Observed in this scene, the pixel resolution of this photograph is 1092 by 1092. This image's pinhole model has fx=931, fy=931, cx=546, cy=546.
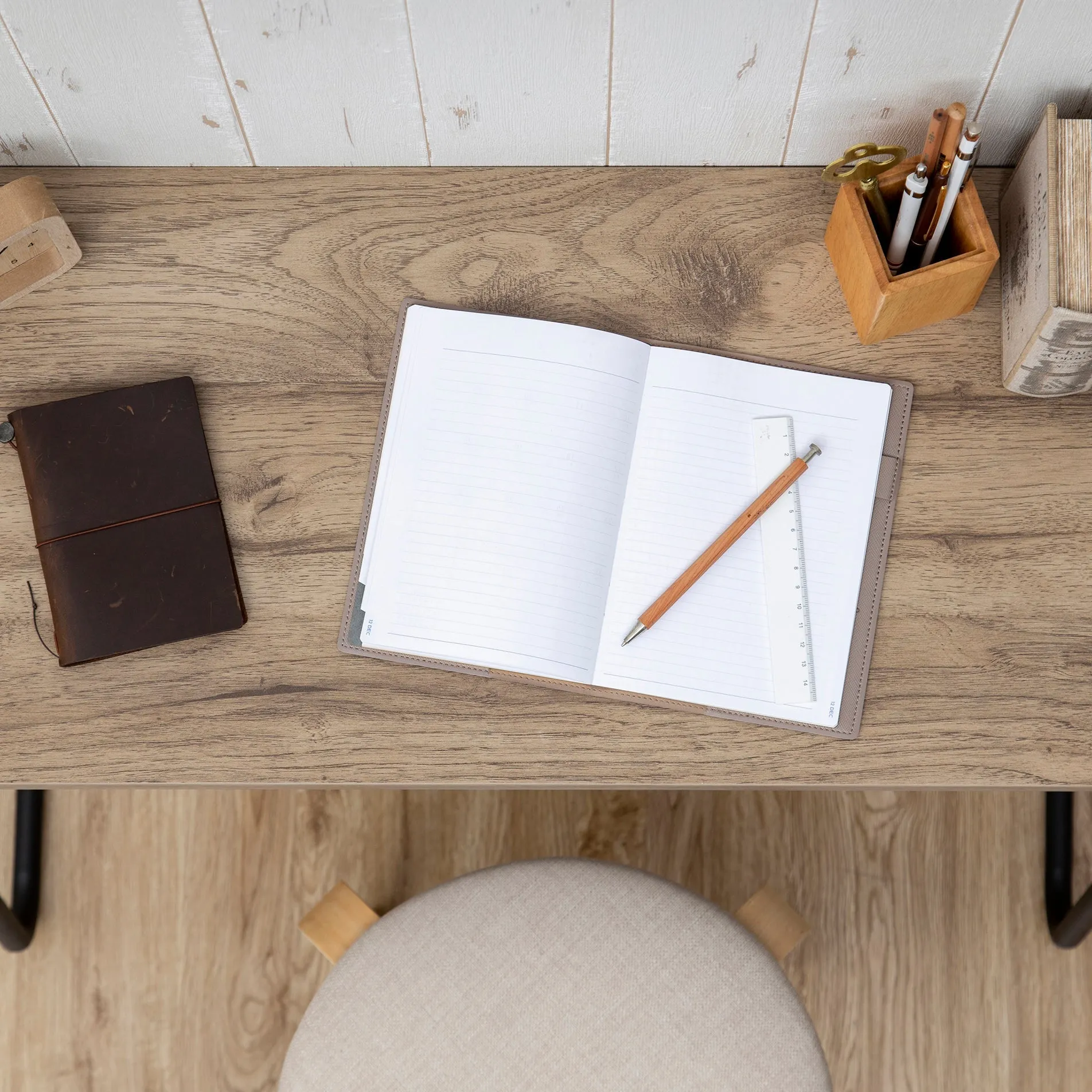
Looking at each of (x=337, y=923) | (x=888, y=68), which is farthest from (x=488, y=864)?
(x=888, y=68)

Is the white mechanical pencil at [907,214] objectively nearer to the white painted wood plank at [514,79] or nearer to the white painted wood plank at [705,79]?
the white painted wood plank at [705,79]

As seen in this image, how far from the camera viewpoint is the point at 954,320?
78cm

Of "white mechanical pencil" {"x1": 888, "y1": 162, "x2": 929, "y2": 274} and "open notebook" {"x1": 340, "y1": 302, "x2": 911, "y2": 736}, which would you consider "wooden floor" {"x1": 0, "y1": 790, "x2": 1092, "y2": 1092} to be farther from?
"white mechanical pencil" {"x1": 888, "y1": 162, "x2": 929, "y2": 274}

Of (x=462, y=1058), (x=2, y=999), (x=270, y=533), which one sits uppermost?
(x=270, y=533)

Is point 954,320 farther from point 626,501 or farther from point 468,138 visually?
point 468,138

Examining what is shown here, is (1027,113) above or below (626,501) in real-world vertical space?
above

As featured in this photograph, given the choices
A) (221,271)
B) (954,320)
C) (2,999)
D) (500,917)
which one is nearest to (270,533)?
(221,271)

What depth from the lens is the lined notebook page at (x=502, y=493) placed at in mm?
725

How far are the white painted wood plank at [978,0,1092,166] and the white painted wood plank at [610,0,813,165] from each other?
0.52 ft

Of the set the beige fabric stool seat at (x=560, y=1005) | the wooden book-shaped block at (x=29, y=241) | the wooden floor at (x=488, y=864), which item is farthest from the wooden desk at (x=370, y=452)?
the wooden floor at (x=488, y=864)

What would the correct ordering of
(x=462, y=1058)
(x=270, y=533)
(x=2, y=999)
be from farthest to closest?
(x=2, y=999), (x=462, y=1058), (x=270, y=533)

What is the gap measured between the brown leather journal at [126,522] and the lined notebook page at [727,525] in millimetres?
317

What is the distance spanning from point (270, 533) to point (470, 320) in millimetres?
239

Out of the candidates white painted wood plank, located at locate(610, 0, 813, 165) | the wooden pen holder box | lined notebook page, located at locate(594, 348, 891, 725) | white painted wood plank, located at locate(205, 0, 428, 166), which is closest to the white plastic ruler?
lined notebook page, located at locate(594, 348, 891, 725)
